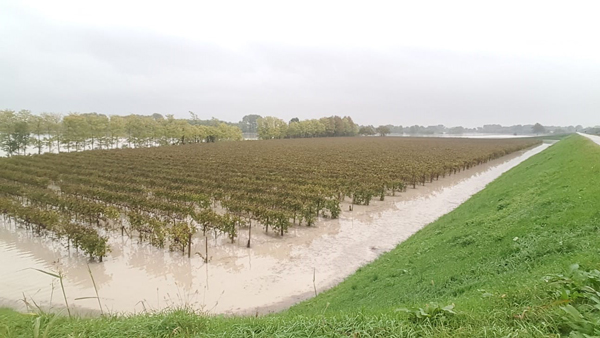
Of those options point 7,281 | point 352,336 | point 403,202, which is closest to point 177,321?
point 352,336

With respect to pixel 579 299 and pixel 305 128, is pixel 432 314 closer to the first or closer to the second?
pixel 579 299

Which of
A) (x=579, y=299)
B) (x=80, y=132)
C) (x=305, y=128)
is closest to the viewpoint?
(x=579, y=299)

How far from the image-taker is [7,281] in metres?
10.5

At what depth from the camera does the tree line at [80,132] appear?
59.2m

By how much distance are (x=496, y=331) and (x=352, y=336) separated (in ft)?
5.76

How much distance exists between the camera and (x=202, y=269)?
1149 cm

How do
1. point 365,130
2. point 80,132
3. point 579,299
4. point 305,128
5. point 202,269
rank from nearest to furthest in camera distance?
point 579,299, point 202,269, point 80,132, point 305,128, point 365,130

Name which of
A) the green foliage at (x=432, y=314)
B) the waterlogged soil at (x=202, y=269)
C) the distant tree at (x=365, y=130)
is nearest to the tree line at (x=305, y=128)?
the distant tree at (x=365, y=130)

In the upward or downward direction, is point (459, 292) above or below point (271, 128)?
below

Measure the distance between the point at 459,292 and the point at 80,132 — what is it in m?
82.1

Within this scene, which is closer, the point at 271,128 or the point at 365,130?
the point at 271,128

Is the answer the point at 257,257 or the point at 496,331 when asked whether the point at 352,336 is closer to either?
the point at 496,331

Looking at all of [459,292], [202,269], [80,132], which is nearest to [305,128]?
[80,132]

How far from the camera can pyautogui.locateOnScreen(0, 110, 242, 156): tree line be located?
59.2 meters
